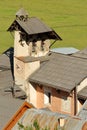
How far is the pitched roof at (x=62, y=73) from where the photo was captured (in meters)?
36.0

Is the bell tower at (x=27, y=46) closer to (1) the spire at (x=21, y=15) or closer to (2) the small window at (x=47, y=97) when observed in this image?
(1) the spire at (x=21, y=15)

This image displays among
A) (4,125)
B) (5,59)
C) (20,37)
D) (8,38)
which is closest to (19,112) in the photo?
(4,125)

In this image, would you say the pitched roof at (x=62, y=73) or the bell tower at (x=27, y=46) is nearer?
the pitched roof at (x=62, y=73)

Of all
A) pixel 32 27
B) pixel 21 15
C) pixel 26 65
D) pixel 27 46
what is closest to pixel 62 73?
pixel 26 65

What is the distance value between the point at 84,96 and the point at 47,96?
4129 millimetres

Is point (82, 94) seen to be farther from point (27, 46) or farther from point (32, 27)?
point (32, 27)

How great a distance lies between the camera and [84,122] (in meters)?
23.6

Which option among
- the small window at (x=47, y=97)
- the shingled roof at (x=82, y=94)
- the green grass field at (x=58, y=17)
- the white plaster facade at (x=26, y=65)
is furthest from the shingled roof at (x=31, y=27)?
the green grass field at (x=58, y=17)

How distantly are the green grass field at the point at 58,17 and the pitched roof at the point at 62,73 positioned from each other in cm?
2178

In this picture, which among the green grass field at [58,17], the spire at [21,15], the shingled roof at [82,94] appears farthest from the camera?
the green grass field at [58,17]

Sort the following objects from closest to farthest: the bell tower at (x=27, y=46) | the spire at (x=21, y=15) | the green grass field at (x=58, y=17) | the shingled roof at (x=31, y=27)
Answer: the bell tower at (x=27, y=46), the shingled roof at (x=31, y=27), the spire at (x=21, y=15), the green grass field at (x=58, y=17)

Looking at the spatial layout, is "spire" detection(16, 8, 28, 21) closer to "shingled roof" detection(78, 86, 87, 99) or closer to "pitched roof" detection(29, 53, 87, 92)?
"pitched roof" detection(29, 53, 87, 92)

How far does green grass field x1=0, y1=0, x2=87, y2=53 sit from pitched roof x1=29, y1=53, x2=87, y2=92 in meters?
21.8

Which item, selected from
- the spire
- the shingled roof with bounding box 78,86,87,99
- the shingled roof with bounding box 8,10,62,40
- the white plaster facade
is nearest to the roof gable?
the shingled roof with bounding box 8,10,62,40
